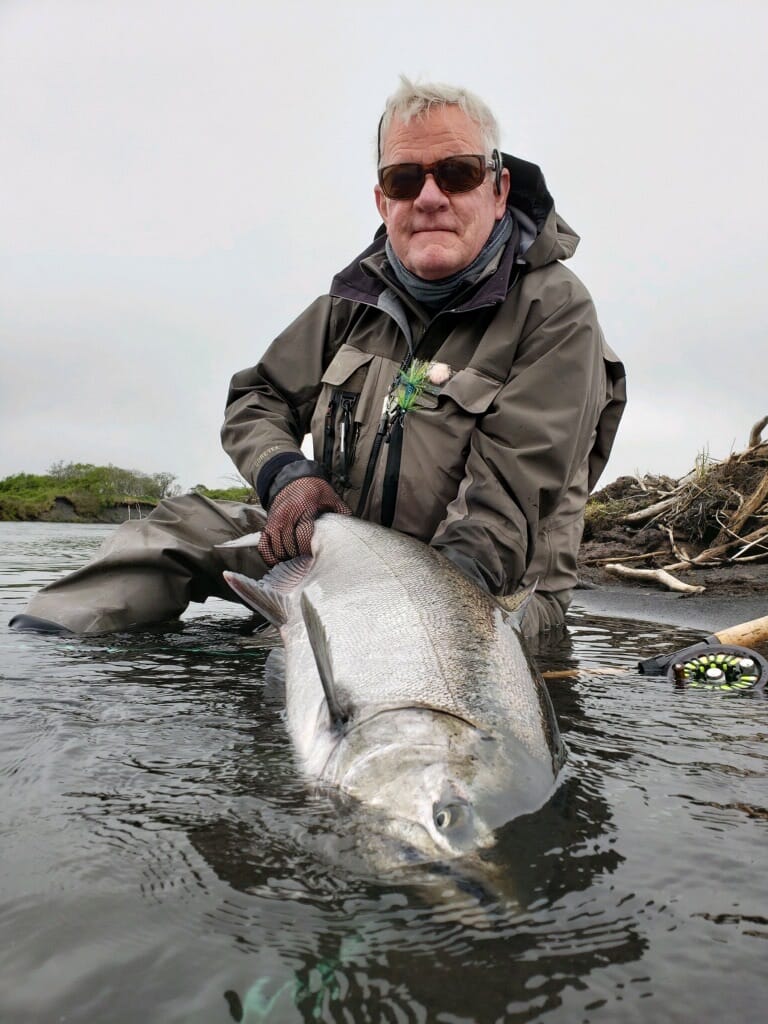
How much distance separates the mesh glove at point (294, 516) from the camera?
11.8 ft

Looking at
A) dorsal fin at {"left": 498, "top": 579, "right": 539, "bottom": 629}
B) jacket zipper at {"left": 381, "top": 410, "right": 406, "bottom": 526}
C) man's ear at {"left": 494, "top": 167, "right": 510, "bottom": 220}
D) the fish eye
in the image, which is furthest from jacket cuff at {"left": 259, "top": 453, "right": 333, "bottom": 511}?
the fish eye

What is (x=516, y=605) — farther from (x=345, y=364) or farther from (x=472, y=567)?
(x=345, y=364)

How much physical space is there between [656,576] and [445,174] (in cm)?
458

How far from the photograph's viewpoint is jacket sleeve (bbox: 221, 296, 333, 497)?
457 centimetres

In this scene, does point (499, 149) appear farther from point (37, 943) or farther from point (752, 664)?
point (37, 943)

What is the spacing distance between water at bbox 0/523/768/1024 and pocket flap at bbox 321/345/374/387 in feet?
7.12

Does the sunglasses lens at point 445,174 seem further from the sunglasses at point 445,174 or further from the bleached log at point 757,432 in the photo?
the bleached log at point 757,432

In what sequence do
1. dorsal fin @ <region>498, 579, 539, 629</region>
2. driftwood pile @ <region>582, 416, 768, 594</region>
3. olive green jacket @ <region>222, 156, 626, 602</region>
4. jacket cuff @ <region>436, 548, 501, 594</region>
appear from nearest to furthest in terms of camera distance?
dorsal fin @ <region>498, 579, 539, 629</region> → jacket cuff @ <region>436, 548, 501, 594</region> → olive green jacket @ <region>222, 156, 626, 602</region> → driftwood pile @ <region>582, 416, 768, 594</region>

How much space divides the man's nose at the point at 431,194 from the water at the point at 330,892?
253cm

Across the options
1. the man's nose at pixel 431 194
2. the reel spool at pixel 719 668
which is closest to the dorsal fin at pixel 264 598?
the reel spool at pixel 719 668

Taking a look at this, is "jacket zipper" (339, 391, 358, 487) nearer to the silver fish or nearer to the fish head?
the silver fish

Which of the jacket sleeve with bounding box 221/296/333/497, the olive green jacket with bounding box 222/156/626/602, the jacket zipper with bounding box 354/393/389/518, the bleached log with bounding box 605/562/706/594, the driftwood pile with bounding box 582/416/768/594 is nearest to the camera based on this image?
the olive green jacket with bounding box 222/156/626/602

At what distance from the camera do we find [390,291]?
4.30 meters

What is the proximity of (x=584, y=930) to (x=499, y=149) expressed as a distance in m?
3.75
